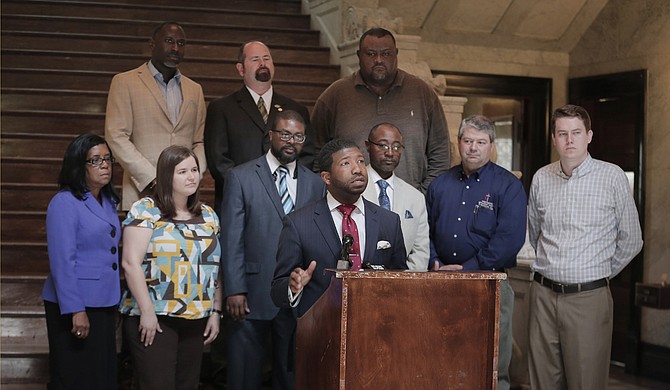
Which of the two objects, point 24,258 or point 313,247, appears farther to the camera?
point 24,258

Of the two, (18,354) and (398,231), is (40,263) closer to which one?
(18,354)

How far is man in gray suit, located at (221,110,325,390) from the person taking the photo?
184 inches

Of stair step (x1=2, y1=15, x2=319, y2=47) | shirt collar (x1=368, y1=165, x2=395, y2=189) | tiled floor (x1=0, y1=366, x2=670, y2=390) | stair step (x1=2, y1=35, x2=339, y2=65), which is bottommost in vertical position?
tiled floor (x1=0, y1=366, x2=670, y2=390)

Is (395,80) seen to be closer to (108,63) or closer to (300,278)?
(300,278)

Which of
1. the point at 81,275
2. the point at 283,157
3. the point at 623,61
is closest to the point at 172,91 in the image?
the point at 283,157

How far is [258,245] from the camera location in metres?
4.71

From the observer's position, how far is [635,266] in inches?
318

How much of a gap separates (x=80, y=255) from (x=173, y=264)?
504 millimetres

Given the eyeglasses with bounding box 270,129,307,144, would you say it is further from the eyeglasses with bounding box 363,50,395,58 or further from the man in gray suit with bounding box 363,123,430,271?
the eyeglasses with bounding box 363,50,395,58

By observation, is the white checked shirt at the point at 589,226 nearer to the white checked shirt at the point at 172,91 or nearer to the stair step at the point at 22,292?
the white checked shirt at the point at 172,91

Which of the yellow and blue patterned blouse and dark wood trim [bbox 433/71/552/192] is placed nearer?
the yellow and blue patterned blouse

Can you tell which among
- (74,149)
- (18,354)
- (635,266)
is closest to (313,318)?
(74,149)

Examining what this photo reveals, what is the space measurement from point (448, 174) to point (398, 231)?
786mm

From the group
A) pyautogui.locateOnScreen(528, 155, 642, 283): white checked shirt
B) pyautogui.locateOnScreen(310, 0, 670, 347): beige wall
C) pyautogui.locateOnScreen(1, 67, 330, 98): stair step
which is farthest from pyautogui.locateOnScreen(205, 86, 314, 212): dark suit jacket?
pyautogui.locateOnScreen(310, 0, 670, 347): beige wall
